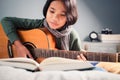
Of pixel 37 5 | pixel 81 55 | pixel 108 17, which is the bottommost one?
pixel 81 55

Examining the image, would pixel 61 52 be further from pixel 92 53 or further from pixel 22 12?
pixel 22 12

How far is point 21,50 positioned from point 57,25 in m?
0.36

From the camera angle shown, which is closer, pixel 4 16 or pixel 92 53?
pixel 92 53

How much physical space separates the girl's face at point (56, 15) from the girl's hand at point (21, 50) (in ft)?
0.96

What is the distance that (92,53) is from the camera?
145 centimetres

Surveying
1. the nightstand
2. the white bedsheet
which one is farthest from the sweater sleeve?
the white bedsheet

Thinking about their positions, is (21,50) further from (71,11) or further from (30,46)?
(71,11)

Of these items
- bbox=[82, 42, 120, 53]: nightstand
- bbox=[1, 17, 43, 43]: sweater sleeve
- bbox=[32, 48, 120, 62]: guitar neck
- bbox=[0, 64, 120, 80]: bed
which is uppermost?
bbox=[1, 17, 43, 43]: sweater sleeve

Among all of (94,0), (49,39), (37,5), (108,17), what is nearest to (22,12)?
(37,5)

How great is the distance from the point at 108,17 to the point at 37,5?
0.59 meters

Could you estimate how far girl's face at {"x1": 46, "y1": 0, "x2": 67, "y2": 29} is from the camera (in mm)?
1520

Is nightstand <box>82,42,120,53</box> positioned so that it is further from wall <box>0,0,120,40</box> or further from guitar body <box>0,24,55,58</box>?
guitar body <box>0,24,55,58</box>

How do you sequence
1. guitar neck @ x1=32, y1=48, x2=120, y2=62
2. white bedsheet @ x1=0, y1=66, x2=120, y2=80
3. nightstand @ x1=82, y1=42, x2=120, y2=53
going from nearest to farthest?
white bedsheet @ x1=0, y1=66, x2=120, y2=80 → guitar neck @ x1=32, y1=48, x2=120, y2=62 → nightstand @ x1=82, y1=42, x2=120, y2=53

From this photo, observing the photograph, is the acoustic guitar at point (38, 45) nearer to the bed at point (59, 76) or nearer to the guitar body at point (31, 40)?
the guitar body at point (31, 40)
